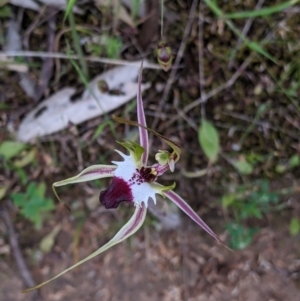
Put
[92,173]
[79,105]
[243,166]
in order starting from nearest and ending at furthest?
[92,173], [79,105], [243,166]

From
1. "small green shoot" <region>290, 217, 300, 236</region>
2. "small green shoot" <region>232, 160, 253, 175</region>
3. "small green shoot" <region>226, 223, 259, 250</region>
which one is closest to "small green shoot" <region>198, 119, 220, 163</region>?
"small green shoot" <region>232, 160, 253, 175</region>

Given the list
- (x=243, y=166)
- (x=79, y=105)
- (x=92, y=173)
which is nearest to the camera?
(x=92, y=173)

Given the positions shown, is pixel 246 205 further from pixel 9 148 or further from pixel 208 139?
pixel 9 148

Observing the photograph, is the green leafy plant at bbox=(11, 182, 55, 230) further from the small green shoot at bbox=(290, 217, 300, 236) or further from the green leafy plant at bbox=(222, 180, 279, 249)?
the small green shoot at bbox=(290, 217, 300, 236)

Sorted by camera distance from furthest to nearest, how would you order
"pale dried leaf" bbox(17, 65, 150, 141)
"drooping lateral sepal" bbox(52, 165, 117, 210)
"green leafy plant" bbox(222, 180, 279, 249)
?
"green leafy plant" bbox(222, 180, 279, 249)
"pale dried leaf" bbox(17, 65, 150, 141)
"drooping lateral sepal" bbox(52, 165, 117, 210)

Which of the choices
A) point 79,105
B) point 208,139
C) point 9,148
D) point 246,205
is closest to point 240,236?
point 246,205

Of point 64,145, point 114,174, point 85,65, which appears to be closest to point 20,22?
point 85,65
